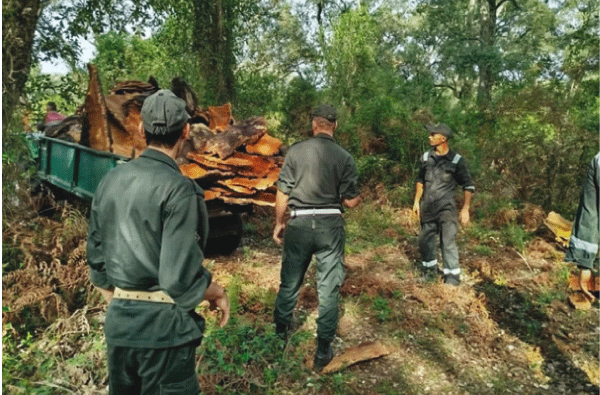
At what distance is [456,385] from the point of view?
4.27 m

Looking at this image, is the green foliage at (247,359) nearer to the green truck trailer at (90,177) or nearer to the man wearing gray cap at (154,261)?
the man wearing gray cap at (154,261)

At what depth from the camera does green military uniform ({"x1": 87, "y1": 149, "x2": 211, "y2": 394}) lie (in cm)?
211

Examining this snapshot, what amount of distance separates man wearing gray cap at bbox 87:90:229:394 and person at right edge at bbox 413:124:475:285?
4562mm

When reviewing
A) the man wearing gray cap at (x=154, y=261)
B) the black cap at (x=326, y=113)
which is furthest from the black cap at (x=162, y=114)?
the black cap at (x=326, y=113)

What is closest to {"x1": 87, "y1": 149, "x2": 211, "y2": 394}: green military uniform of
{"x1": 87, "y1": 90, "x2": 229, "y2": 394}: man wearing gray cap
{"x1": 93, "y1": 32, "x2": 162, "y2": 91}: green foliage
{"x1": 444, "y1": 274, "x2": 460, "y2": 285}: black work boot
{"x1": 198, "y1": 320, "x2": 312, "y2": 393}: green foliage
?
{"x1": 87, "y1": 90, "x2": 229, "y2": 394}: man wearing gray cap

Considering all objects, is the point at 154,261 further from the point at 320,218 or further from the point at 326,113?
the point at 326,113

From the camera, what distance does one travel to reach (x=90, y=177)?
255 inches

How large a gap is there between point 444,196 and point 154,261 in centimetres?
479

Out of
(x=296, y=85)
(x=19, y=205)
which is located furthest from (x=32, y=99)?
(x=296, y=85)

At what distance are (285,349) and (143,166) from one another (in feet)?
8.91

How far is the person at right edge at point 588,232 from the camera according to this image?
9.58ft

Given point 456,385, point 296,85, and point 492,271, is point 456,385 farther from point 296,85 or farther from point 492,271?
point 296,85

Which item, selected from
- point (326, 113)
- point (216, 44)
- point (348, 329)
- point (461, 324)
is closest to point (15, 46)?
point (326, 113)

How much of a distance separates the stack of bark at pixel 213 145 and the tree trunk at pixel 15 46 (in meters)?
1.10
